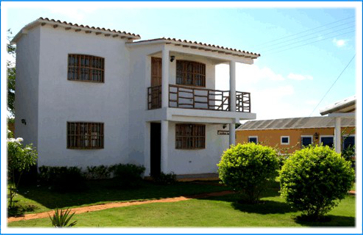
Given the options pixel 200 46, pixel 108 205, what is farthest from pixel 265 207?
pixel 200 46

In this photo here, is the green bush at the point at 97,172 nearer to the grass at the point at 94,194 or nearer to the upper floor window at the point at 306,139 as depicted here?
the grass at the point at 94,194

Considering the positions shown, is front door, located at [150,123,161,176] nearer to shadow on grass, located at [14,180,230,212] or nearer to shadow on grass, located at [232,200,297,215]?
shadow on grass, located at [14,180,230,212]

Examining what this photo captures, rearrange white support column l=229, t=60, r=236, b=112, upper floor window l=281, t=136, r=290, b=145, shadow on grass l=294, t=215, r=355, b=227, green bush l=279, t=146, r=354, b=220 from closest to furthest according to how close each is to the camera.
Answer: shadow on grass l=294, t=215, r=355, b=227
green bush l=279, t=146, r=354, b=220
white support column l=229, t=60, r=236, b=112
upper floor window l=281, t=136, r=290, b=145

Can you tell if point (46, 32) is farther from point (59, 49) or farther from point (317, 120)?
point (317, 120)

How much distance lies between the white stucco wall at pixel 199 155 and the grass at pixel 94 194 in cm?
289

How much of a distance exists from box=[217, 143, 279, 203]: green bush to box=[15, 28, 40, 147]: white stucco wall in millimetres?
8341

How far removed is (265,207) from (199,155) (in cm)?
876

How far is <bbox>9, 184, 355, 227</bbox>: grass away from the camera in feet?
29.5

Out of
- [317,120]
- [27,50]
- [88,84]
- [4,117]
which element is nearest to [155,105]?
[88,84]

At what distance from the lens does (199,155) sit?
19531 mm

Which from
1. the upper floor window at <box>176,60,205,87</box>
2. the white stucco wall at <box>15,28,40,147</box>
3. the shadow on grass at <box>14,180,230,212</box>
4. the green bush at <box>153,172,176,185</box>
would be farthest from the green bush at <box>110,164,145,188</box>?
the upper floor window at <box>176,60,205,87</box>

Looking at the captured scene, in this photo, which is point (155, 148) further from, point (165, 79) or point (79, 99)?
point (79, 99)

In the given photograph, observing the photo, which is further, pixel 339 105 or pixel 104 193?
pixel 104 193

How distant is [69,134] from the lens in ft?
53.7
